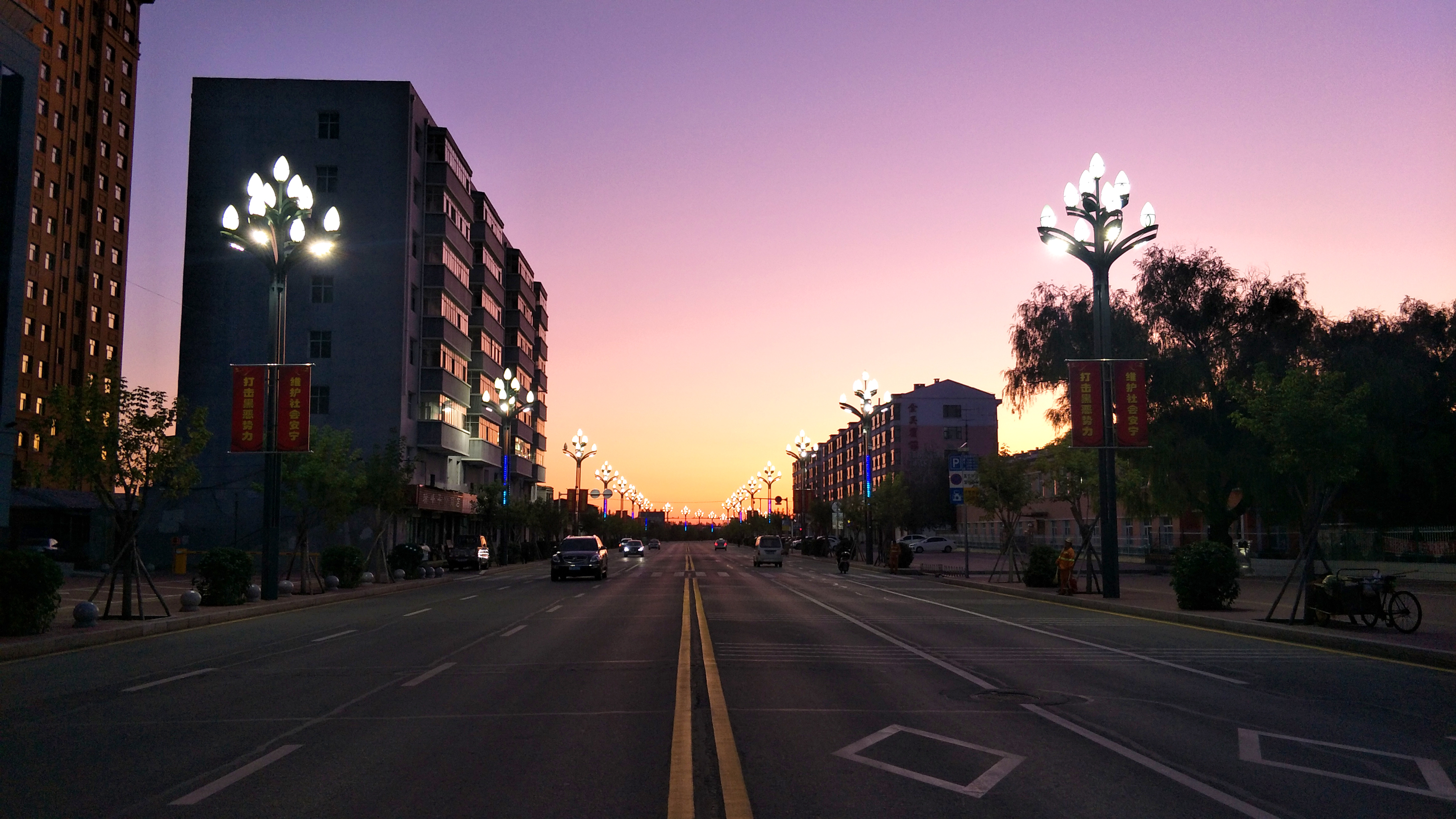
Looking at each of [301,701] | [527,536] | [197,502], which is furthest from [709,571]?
[527,536]

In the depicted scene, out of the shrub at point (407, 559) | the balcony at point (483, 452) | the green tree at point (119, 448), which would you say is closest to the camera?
the green tree at point (119, 448)

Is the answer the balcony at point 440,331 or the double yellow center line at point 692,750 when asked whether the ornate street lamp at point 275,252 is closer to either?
the double yellow center line at point 692,750

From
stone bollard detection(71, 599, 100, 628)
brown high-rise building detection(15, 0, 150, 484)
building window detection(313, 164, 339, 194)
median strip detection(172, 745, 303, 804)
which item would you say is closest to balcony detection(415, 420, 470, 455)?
building window detection(313, 164, 339, 194)

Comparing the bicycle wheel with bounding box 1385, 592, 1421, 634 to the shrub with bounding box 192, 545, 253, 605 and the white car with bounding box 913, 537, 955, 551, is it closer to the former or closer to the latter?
the shrub with bounding box 192, 545, 253, 605

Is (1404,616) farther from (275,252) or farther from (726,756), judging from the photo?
(275,252)

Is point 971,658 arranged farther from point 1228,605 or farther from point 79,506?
point 79,506

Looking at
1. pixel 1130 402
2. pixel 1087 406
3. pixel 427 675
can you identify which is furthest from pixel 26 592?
pixel 1130 402

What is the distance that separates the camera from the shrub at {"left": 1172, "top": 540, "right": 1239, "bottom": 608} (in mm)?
23750

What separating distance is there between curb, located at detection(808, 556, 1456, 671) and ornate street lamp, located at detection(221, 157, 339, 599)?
790 inches

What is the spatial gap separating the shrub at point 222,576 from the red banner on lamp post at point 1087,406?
67.9 feet

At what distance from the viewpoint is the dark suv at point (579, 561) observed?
43.2m

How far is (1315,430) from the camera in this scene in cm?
1930

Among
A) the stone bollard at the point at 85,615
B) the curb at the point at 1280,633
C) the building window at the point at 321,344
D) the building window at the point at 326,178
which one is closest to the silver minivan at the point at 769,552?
the building window at the point at 321,344

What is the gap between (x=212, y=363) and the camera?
60750 mm
